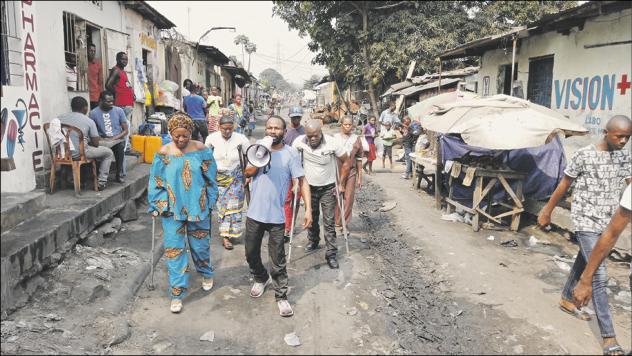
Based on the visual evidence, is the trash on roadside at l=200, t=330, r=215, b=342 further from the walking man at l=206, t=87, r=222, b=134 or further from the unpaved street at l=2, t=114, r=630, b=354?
the walking man at l=206, t=87, r=222, b=134

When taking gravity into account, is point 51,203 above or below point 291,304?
above

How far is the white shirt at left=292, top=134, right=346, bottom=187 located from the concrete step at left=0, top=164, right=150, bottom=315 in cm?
262

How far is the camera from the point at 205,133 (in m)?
12.3

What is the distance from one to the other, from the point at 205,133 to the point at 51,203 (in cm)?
661

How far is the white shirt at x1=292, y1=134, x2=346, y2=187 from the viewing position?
577 cm

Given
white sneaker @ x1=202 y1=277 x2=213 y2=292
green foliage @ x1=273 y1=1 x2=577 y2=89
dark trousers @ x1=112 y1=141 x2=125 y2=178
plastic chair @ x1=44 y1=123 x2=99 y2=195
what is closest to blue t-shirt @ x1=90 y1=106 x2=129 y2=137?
dark trousers @ x1=112 y1=141 x2=125 y2=178

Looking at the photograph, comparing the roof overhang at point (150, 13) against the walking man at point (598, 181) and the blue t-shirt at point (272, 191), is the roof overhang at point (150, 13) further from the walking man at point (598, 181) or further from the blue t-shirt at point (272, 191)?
the walking man at point (598, 181)

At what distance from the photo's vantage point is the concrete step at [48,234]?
4.04 meters

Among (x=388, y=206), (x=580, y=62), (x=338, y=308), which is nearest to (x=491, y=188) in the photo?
(x=388, y=206)

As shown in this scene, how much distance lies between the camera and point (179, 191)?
442cm

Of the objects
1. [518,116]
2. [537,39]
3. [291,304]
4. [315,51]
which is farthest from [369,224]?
[315,51]

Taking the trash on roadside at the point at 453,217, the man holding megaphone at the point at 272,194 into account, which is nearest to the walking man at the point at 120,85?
the man holding megaphone at the point at 272,194

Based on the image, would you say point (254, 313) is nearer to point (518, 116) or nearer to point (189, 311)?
point (189, 311)

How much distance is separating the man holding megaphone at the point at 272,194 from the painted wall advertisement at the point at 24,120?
2564 millimetres
